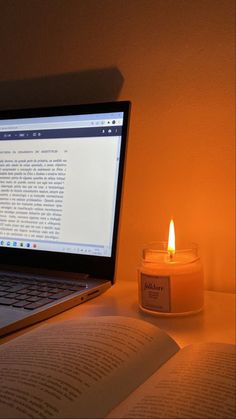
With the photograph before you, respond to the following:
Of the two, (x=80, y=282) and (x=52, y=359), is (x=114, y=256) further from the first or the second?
(x=52, y=359)

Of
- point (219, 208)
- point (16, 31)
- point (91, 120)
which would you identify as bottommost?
point (219, 208)

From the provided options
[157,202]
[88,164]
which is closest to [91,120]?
[88,164]

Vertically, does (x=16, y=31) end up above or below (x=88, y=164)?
above

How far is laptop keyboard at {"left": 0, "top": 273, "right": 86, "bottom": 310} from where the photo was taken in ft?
1.87

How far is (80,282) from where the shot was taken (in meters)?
0.67

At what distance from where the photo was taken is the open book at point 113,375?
295 mm

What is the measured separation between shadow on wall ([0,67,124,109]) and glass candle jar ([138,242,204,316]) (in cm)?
34

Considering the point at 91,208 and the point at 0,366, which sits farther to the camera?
the point at 91,208

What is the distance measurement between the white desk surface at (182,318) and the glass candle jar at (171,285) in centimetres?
1

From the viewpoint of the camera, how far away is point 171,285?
0.56m

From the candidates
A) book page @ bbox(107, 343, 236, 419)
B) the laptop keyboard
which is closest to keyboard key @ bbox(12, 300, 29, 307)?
the laptop keyboard

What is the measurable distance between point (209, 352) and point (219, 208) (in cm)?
35

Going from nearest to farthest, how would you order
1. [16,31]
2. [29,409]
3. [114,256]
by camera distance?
1. [29,409]
2. [114,256]
3. [16,31]

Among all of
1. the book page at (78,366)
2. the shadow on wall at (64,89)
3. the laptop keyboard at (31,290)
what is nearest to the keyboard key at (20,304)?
the laptop keyboard at (31,290)
